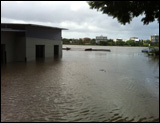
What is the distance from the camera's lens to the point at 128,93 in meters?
8.79

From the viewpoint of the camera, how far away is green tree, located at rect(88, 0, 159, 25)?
4682mm

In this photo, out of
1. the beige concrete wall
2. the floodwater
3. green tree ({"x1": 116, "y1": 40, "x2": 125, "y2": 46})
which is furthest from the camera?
green tree ({"x1": 116, "y1": 40, "x2": 125, "y2": 46})

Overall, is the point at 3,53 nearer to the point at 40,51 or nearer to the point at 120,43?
the point at 40,51

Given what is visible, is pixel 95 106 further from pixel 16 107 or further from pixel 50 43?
pixel 50 43

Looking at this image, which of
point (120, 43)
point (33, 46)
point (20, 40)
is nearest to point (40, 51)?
point (33, 46)

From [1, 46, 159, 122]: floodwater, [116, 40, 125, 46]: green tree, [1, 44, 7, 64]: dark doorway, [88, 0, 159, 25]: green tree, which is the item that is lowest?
[1, 46, 159, 122]: floodwater

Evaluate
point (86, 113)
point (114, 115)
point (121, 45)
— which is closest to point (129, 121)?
point (114, 115)

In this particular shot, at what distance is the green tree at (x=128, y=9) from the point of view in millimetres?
4682

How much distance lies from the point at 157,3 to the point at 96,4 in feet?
5.31

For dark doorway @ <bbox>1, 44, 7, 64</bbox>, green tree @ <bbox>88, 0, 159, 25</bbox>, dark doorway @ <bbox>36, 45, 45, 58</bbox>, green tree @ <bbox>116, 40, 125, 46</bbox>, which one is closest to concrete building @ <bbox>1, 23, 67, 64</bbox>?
dark doorway @ <bbox>1, 44, 7, 64</bbox>

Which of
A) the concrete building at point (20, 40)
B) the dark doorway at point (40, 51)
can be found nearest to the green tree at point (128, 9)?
the concrete building at point (20, 40)

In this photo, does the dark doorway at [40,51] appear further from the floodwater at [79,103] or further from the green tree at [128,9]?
the green tree at [128,9]

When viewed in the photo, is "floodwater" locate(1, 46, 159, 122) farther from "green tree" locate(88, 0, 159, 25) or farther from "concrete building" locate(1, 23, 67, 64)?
"concrete building" locate(1, 23, 67, 64)

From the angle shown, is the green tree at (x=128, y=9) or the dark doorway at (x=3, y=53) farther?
the dark doorway at (x=3, y=53)
